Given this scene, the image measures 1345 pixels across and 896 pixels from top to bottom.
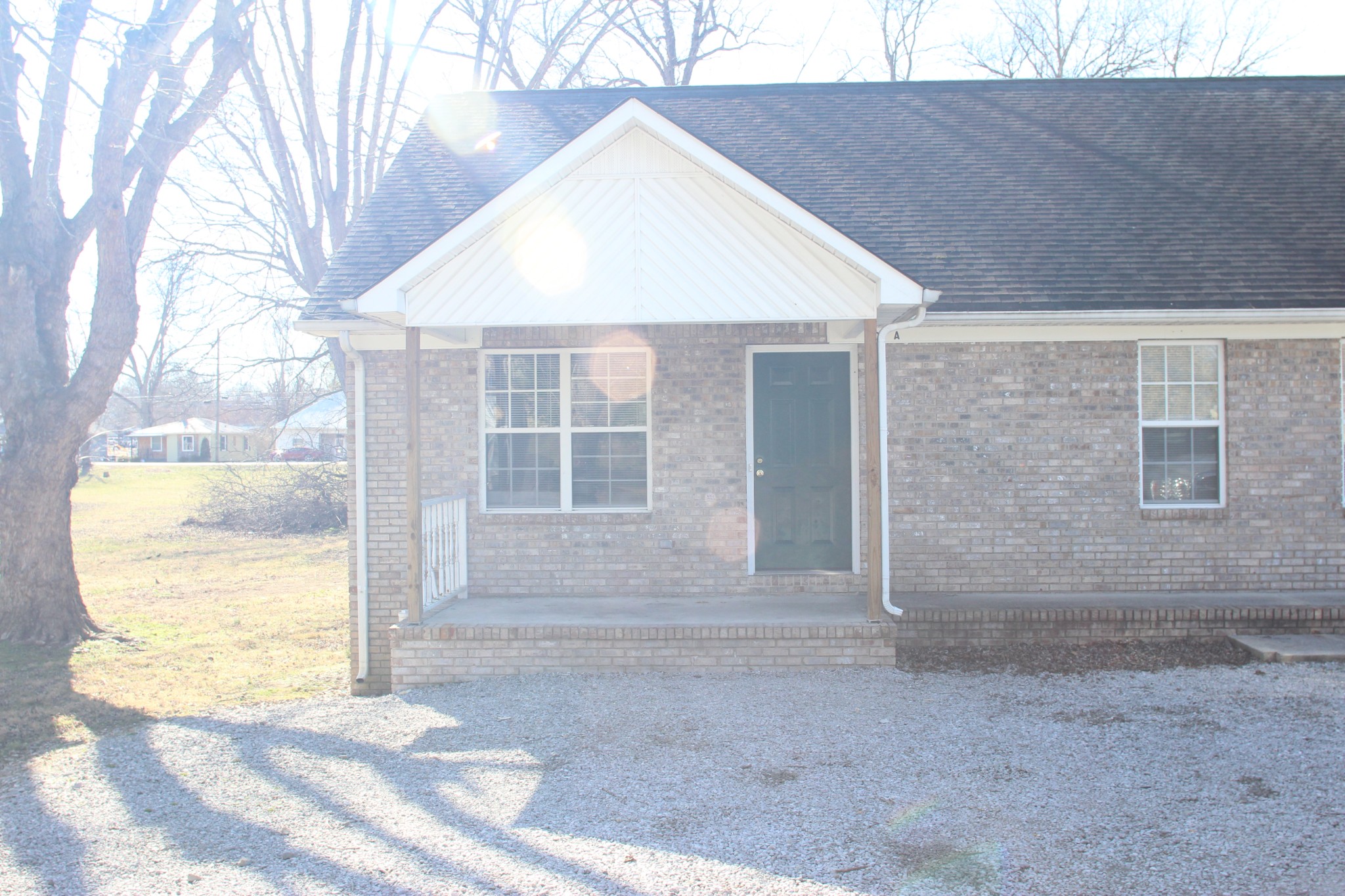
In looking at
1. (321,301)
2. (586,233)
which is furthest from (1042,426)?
(321,301)

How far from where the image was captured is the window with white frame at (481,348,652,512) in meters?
8.62

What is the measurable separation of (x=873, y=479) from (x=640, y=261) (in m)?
2.35

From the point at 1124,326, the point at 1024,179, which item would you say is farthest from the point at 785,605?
the point at 1024,179

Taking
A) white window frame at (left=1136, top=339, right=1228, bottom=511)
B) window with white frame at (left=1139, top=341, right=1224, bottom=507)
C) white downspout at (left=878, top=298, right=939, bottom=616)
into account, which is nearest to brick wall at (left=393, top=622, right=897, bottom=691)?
white downspout at (left=878, top=298, right=939, bottom=616)

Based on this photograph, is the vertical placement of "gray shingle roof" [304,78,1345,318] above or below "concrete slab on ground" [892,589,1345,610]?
above

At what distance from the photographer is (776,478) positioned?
8.75 metres

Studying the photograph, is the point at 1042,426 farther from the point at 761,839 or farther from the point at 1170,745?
the point at 761,839

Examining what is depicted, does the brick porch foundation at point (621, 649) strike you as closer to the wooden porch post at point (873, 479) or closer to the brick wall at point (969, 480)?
the wooden porch post at point (873, 479)

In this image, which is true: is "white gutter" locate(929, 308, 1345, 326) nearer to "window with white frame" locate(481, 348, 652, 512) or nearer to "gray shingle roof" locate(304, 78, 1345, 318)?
"gray shingle roof" locate(304, 78, 1345, 318)

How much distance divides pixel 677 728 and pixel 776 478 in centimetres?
333

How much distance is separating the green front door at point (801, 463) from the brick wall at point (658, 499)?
28 centimetres

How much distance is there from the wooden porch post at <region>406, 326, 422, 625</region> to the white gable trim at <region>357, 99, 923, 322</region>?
328mm

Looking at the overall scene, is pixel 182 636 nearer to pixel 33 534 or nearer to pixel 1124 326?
pixel 33 534

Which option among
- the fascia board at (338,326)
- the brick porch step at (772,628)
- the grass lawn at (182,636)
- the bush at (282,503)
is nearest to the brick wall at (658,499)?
the brick porch step at (772,628)
